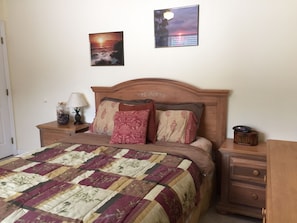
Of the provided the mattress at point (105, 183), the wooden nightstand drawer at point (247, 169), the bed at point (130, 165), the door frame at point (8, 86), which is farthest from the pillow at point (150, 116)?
the door frame at point (8, 86)

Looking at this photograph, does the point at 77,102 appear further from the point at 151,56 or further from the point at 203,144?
the point at 203,144

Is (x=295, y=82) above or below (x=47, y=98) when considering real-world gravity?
above

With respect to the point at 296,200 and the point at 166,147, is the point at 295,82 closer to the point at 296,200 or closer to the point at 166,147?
the point at 166,147

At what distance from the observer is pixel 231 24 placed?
2662 mm

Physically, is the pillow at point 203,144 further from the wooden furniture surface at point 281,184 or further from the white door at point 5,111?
the white door at point 5,111

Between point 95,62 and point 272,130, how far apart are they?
7.18ft

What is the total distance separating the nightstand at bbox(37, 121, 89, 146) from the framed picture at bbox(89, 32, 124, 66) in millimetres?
829

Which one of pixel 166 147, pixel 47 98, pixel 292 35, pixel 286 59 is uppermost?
pixel 292 35

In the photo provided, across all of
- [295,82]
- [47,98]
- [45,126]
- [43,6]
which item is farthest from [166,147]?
[43,6]

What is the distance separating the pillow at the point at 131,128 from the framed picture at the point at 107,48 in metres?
0.89

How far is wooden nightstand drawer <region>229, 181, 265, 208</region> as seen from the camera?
7.88 feet

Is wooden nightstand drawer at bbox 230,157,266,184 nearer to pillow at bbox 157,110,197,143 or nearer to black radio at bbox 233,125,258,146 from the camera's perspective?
black radio at bbox 233,125,258,146

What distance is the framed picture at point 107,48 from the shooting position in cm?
324

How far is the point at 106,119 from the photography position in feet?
9.76
